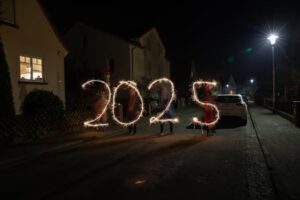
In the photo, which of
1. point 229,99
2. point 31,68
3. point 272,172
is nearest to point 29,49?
point 31,68

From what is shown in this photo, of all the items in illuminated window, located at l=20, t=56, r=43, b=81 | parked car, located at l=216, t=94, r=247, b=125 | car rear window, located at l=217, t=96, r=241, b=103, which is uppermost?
illuminated window, located at l=20, t=56, r=43, b=81

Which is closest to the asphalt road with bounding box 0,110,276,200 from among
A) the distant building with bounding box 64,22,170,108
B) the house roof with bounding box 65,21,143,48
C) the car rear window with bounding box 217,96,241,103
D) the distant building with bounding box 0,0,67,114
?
the car rear window with bounding box 217,96,241,103

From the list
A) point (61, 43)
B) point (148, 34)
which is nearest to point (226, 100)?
point (61, 43)

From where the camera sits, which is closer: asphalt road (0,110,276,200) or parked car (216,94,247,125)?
asphalt road (0,110,276,200)

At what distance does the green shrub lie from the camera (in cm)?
1652

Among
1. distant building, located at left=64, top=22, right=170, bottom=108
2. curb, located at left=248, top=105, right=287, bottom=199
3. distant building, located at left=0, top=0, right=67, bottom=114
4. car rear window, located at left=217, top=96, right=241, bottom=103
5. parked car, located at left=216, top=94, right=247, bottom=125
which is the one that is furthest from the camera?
distant building, located at left=64, top=22, right=170, bottom=108

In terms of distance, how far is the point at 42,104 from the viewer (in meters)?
16.8

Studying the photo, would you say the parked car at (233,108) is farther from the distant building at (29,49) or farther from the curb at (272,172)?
the distant building at (29,49)

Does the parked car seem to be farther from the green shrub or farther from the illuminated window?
the illuminated window

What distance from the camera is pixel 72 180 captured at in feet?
26.6

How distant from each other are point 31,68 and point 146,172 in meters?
13.4

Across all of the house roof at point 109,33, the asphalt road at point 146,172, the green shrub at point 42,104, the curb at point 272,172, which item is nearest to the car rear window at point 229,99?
the asphalt road at point 146,172

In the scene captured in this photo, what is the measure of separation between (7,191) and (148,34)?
36.2 m

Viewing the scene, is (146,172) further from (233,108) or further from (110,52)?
(110,52)
